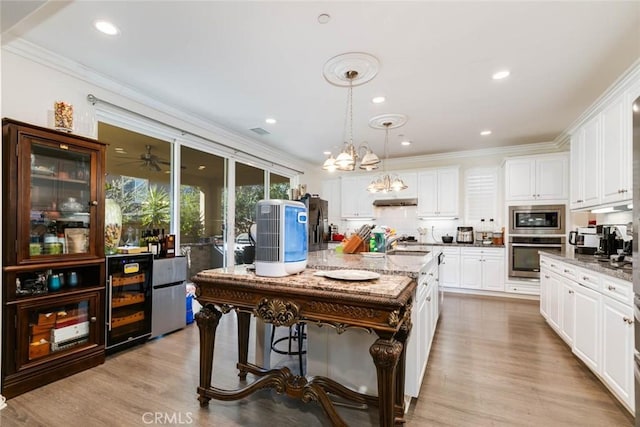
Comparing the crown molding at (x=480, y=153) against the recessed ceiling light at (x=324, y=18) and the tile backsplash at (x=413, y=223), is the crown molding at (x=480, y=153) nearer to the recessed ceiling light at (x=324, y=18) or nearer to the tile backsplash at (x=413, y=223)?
the tile backsplash at (x=413, y=223)

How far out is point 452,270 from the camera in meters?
5.41

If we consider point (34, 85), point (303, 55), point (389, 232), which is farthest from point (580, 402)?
point (34, 85)

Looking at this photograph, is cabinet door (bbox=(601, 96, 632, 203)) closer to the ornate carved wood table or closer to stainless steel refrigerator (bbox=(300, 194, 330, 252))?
the ornate carved wood table

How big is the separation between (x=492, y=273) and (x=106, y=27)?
6.00 metres

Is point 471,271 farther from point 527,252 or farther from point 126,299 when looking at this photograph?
point 126,299

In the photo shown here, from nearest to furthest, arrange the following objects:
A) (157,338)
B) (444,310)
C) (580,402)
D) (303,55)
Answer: (580,402), (303,55), (157,338), (444,310)

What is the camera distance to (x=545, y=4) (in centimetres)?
194

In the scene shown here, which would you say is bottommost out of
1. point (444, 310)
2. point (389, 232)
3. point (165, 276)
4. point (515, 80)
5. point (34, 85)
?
point (444, 310)

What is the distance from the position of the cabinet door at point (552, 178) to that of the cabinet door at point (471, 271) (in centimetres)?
143

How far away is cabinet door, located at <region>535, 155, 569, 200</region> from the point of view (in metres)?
4.70

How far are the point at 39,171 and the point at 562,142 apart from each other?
22.6 ft

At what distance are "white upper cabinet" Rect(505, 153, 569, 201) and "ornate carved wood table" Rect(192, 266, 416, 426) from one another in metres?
4.30

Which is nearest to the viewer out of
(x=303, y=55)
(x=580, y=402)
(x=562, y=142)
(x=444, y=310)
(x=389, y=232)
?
(x=580, y=402)

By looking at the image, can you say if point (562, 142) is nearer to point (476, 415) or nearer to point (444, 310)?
point (444, 310)
